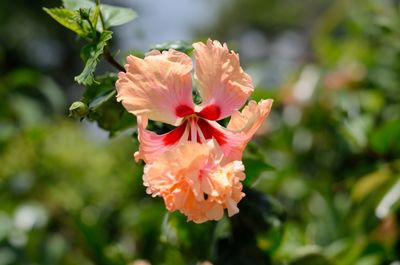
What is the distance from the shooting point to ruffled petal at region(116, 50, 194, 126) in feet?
2.01

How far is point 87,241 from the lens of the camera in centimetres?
115

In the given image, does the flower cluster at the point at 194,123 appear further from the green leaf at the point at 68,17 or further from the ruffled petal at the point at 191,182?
the green leaf at the point at 68,17

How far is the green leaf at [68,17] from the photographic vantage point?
0.71m

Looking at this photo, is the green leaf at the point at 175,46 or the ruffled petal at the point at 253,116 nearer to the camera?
the ruffled petal at the point at 253,116

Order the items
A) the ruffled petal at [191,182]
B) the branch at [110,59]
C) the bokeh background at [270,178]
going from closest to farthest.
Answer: the ruffled petal at [191,182] → the branch at [110,59] → the bokeh background at [270,178]

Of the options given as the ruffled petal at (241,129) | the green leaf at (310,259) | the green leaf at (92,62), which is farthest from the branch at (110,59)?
the green leaf at (310,259)

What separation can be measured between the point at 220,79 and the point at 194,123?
6 cm

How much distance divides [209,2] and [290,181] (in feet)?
59.3

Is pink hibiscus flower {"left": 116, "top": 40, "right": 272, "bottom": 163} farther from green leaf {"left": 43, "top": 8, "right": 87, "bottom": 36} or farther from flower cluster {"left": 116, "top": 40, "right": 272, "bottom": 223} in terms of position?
green leaf {"left": 43, "top": 8, "right": 87, "bottom": 36}

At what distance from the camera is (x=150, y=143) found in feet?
2.07

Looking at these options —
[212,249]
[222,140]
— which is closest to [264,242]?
[212,249]

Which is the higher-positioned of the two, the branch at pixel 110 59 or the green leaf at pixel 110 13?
the green leaf at pixel 110 13

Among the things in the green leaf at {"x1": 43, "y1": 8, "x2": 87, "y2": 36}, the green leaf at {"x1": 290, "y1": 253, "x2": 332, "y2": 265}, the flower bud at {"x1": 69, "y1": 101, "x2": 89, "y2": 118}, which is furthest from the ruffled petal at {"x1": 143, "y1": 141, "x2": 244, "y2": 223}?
the green leaf at {"x1": 290, "y1": 253, "x2": 332, "y2": 265}

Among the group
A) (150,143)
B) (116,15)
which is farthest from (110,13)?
(150,143)
